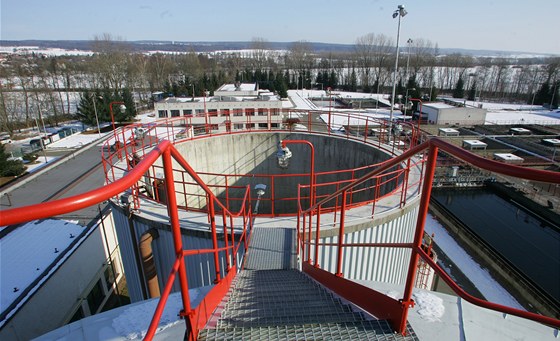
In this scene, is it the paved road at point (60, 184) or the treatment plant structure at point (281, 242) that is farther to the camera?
the paved road at point (60, 184)

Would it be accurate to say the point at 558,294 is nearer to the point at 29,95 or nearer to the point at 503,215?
the point at 503,215

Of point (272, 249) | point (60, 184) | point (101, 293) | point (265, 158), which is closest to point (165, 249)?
point (272, 249)

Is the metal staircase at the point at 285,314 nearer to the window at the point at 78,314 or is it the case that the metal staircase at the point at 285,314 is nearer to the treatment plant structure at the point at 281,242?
the treatment plant structure at the point at 281,242

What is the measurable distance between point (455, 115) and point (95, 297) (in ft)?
146

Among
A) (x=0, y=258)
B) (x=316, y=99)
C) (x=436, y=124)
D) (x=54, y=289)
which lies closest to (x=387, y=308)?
(x=54, y=289)

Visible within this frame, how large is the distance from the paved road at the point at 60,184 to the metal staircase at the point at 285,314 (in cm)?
1326

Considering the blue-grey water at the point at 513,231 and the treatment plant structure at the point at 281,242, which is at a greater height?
the treatment plant structure at the point at 281,242

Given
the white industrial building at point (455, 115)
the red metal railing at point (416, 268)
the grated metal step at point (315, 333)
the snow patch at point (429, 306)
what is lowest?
the white industrial building at point (455, 115)

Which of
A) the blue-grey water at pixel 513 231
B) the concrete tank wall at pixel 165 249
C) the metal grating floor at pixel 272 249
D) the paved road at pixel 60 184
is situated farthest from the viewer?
the blue-grey water at pixel 513 231

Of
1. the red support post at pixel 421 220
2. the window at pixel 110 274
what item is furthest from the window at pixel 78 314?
the red support post at pixel 421 220

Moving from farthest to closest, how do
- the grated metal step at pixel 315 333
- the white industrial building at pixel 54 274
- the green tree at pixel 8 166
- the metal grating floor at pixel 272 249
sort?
the green tree at pixel 8 166, the white industrial building at pixel 54 274, the metal grating floor at pixel 272 249, the grated metal step at pixel 315 333

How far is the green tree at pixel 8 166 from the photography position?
21.4 m

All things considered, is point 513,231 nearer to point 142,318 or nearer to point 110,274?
point 110,274

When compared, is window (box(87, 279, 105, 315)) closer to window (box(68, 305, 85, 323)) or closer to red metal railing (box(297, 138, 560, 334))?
window (box(68, 305, 85, 323))
